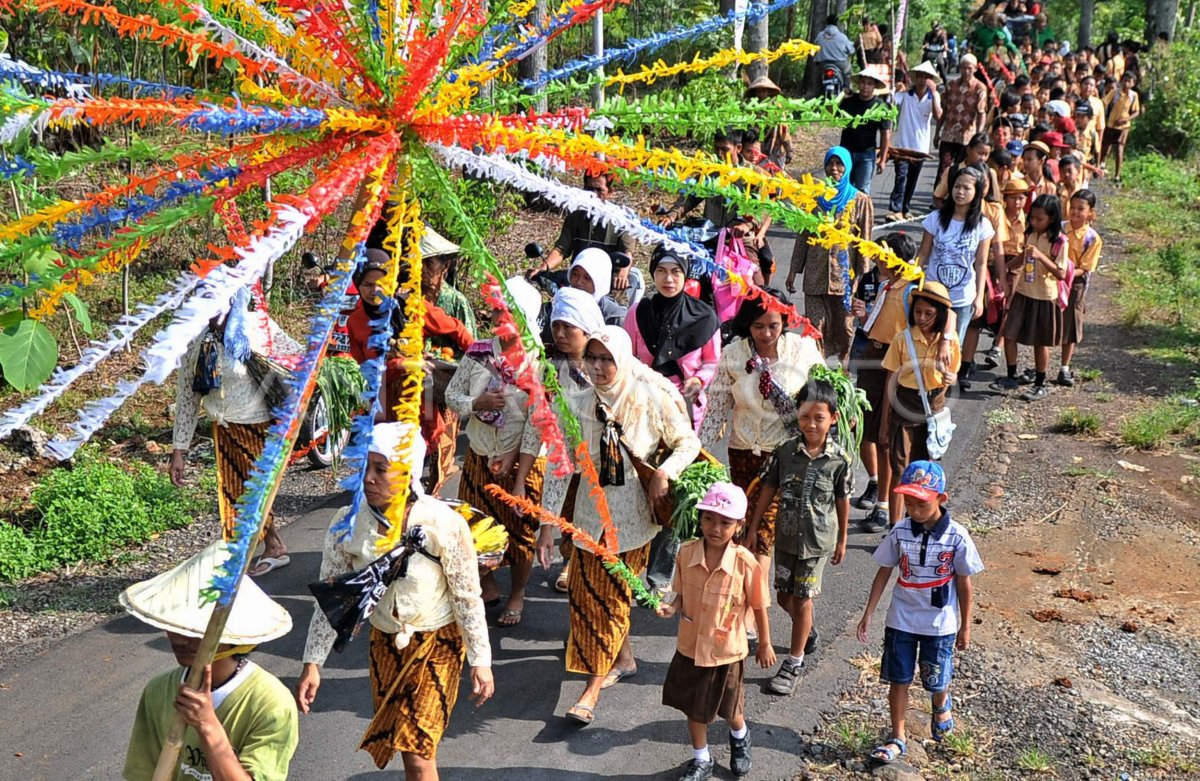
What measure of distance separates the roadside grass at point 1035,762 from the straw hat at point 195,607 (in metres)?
3.34

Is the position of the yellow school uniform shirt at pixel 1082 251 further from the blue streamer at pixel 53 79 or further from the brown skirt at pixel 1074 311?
the blue streamer at pixel 53 79

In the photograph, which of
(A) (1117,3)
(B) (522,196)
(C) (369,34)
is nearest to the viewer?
(C) (369,34)

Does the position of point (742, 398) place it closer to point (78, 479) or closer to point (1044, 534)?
point (1044, 534)

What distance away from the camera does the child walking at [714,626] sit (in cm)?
513

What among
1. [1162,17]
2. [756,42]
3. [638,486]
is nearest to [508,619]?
[638,486]

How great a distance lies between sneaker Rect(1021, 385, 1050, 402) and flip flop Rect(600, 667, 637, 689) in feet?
18.1

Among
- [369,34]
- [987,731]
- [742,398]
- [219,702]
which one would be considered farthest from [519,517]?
[369,34]

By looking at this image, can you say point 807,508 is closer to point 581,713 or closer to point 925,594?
point 925,594

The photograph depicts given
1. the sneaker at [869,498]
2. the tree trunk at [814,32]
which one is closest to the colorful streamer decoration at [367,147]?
the sneaker at [869,498]

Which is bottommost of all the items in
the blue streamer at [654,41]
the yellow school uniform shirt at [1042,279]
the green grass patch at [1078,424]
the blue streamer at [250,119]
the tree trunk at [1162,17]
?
the green grass patch at [1078,424]

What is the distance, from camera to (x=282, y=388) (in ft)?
22.1

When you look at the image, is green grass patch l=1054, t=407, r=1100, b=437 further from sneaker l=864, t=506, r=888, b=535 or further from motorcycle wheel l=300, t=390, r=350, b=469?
motorcycle wheel l=300, t=390, r=350, b=469

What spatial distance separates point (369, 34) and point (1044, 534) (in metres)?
6.24

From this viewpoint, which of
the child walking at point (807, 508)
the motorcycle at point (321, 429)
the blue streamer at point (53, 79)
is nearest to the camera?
the blue streamer at point (53, 79)
